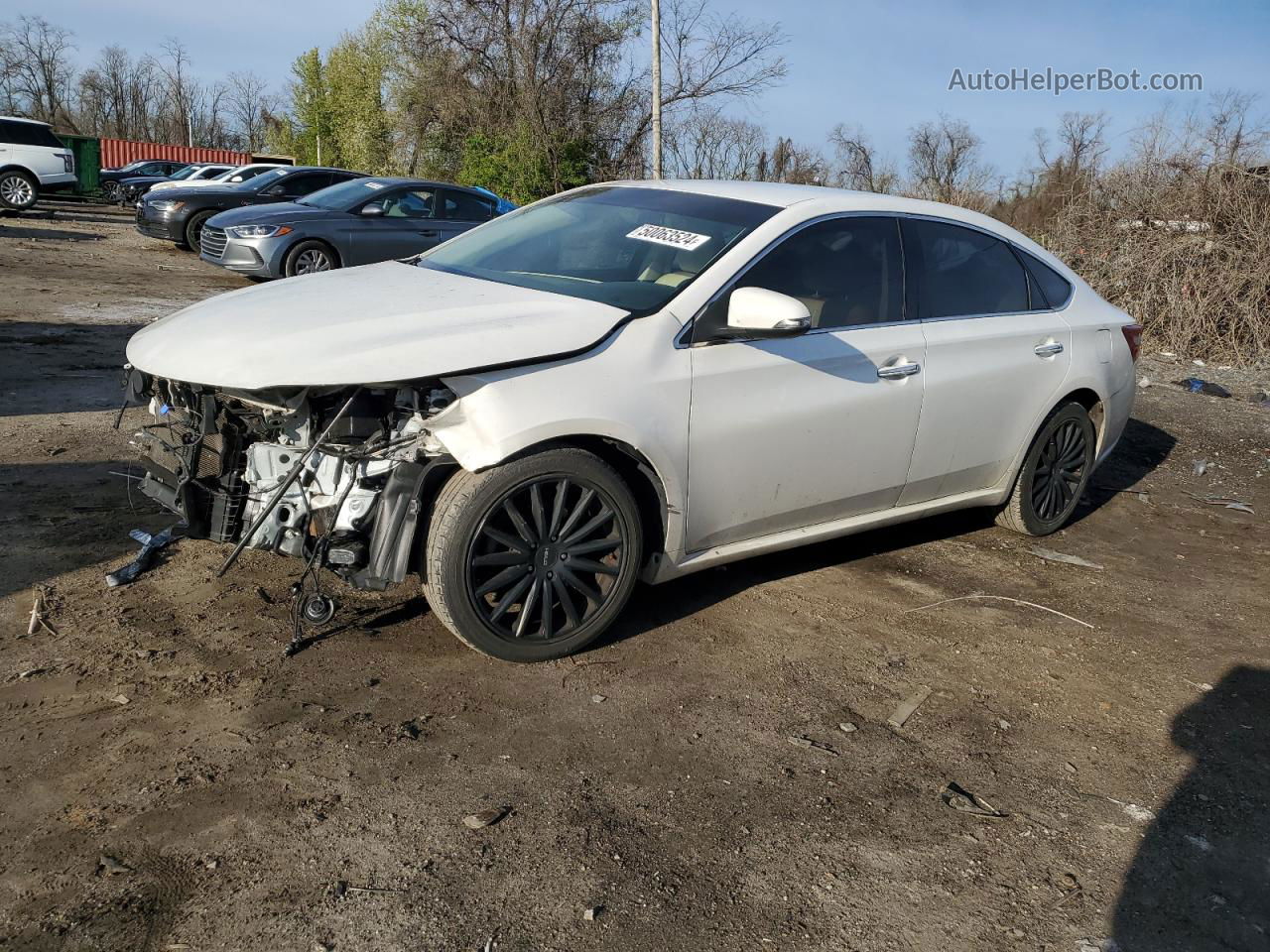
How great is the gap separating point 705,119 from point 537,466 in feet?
90.7

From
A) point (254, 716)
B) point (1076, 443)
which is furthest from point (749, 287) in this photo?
point (1076, 443)

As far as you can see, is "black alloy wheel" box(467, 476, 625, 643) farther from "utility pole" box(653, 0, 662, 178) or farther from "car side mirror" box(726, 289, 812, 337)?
"utility pole" box(653, 0, 662, 178)

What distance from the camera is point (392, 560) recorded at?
3539 mm

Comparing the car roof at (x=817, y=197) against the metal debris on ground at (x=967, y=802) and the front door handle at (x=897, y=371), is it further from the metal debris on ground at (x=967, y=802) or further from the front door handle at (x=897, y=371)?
the metal debris on ground at (x=967, y=802)

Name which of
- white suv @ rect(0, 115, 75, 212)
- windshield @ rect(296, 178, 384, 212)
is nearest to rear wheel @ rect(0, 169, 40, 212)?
white suv @ rect(0, 115, 75, 212)

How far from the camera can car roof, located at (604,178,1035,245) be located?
14.8ft

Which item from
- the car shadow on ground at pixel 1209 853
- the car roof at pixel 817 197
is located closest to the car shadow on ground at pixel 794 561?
the car roof at pixel 817 197

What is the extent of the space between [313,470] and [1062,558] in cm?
399

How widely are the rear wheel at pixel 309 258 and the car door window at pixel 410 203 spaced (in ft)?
2.92

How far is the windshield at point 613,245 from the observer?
4.08 metres

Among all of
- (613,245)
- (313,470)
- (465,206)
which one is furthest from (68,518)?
(465,206)

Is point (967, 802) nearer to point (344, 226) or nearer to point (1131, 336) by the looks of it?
point (1131, 336)

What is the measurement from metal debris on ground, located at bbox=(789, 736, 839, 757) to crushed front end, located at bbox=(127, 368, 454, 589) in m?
1.43

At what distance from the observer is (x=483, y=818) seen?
2904mm
